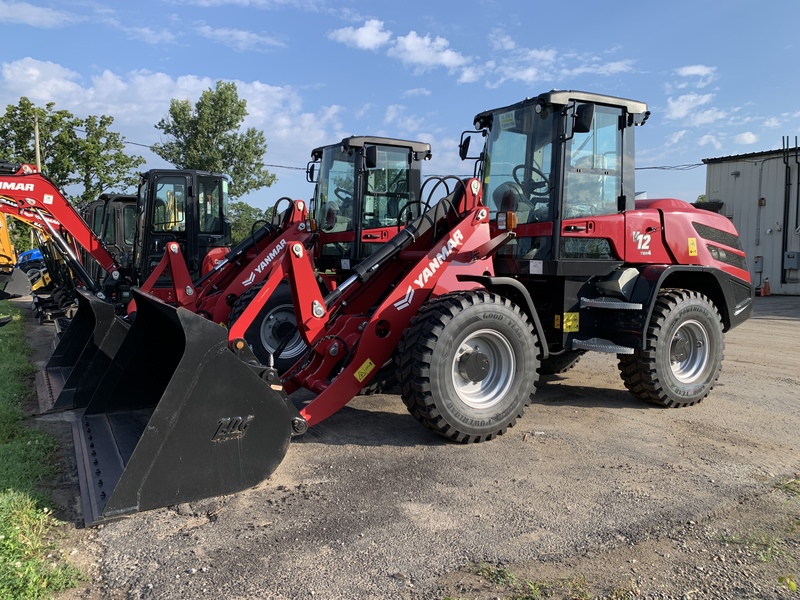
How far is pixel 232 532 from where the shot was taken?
10.9ft

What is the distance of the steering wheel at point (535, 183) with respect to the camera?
5.67 m

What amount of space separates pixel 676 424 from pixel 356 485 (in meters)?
3.05

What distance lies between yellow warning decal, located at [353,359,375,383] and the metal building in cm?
1911

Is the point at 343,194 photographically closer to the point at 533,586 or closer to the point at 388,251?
the point at 388,251

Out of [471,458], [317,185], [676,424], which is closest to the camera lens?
[471,458]

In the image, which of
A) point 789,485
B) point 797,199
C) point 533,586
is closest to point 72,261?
point 533,586

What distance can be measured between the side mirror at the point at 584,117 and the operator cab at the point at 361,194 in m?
3.48

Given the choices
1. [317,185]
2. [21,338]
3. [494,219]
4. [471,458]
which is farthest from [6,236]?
[471,458]

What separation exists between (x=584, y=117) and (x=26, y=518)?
4741 mm

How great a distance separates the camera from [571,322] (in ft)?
19.0

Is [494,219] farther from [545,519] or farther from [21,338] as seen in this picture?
[21,338]

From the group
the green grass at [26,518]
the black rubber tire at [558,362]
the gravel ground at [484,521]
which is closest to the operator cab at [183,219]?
the green grass at [26,518]

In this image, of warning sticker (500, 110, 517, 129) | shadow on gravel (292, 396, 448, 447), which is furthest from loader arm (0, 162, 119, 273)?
warning sticker (500, 110, 517, 129)

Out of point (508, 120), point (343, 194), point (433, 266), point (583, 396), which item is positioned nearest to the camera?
point (433, 266)
